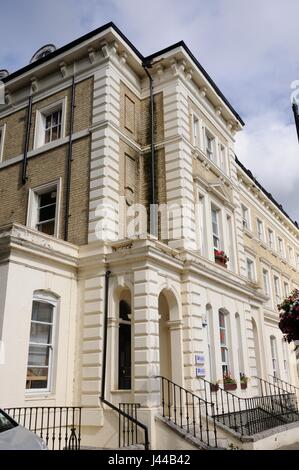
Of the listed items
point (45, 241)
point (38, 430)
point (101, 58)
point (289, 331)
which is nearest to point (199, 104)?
point (101, 58)

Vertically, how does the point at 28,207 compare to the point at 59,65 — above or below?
below

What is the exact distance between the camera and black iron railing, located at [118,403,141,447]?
10945 millimetres

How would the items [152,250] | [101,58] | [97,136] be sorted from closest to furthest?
[152,250] < [97,136] < [101,58]

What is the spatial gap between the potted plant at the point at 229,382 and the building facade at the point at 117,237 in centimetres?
31

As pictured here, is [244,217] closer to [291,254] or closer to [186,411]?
[291,254]

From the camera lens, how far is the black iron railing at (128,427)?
431 inches

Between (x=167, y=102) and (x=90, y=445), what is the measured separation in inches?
479

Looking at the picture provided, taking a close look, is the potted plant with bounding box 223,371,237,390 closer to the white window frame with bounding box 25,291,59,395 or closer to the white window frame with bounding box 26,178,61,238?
the white window frame with bounding box 25,291,59,395

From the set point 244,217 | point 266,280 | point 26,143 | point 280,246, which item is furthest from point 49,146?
point 280,246

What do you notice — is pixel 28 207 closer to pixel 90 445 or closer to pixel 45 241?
pixel 45 241

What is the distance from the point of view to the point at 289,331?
10.4m

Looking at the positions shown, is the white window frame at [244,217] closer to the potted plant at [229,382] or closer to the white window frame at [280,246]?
the white window frame at [280,246]

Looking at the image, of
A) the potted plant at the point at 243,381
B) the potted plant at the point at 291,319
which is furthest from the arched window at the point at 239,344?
the potted plant at the point at 291,319

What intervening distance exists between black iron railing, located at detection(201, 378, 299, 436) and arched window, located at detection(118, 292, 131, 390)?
7.86 ft
